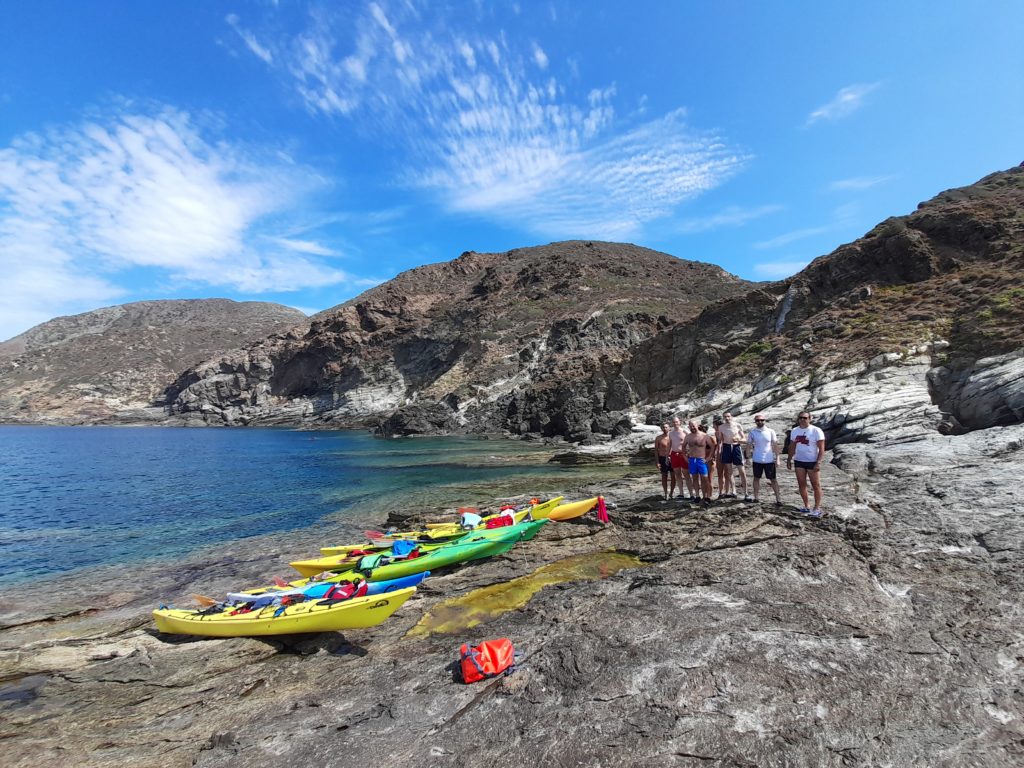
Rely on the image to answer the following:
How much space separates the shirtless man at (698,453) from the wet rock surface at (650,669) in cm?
148

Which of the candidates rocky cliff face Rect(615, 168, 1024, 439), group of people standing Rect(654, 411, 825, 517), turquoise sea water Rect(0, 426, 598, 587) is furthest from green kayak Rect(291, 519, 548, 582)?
rocky cliff face Rect(615, 168, 1024, 439)

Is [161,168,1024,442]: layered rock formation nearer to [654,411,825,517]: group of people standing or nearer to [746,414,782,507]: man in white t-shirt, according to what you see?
[654,411,825,517]: group of people standing

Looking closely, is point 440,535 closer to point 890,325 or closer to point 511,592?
point 511,592

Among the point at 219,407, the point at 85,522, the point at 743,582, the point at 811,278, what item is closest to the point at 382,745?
the point at 743,582

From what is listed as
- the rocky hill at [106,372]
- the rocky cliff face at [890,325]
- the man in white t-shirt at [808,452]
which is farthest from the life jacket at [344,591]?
the rocky hill at [106,372]

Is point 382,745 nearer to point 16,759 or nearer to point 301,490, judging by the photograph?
point 16,759

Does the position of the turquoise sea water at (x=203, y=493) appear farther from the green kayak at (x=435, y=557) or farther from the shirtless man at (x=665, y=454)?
the shirtless man at (x=665, y=454)

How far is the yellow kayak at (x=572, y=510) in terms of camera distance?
13.4 meters

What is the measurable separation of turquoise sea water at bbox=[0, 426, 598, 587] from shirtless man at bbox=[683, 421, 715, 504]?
9.81 metres

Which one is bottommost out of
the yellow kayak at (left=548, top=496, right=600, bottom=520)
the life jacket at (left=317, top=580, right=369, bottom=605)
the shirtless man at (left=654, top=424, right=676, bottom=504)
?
the yellow kayak at (left=548, top=496, right=600, bottom=520)

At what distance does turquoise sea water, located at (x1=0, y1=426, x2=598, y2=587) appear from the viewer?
15555 mm

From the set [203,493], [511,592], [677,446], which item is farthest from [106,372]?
[677,446]

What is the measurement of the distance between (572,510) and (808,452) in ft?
19.9

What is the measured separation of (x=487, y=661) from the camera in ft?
18.6
